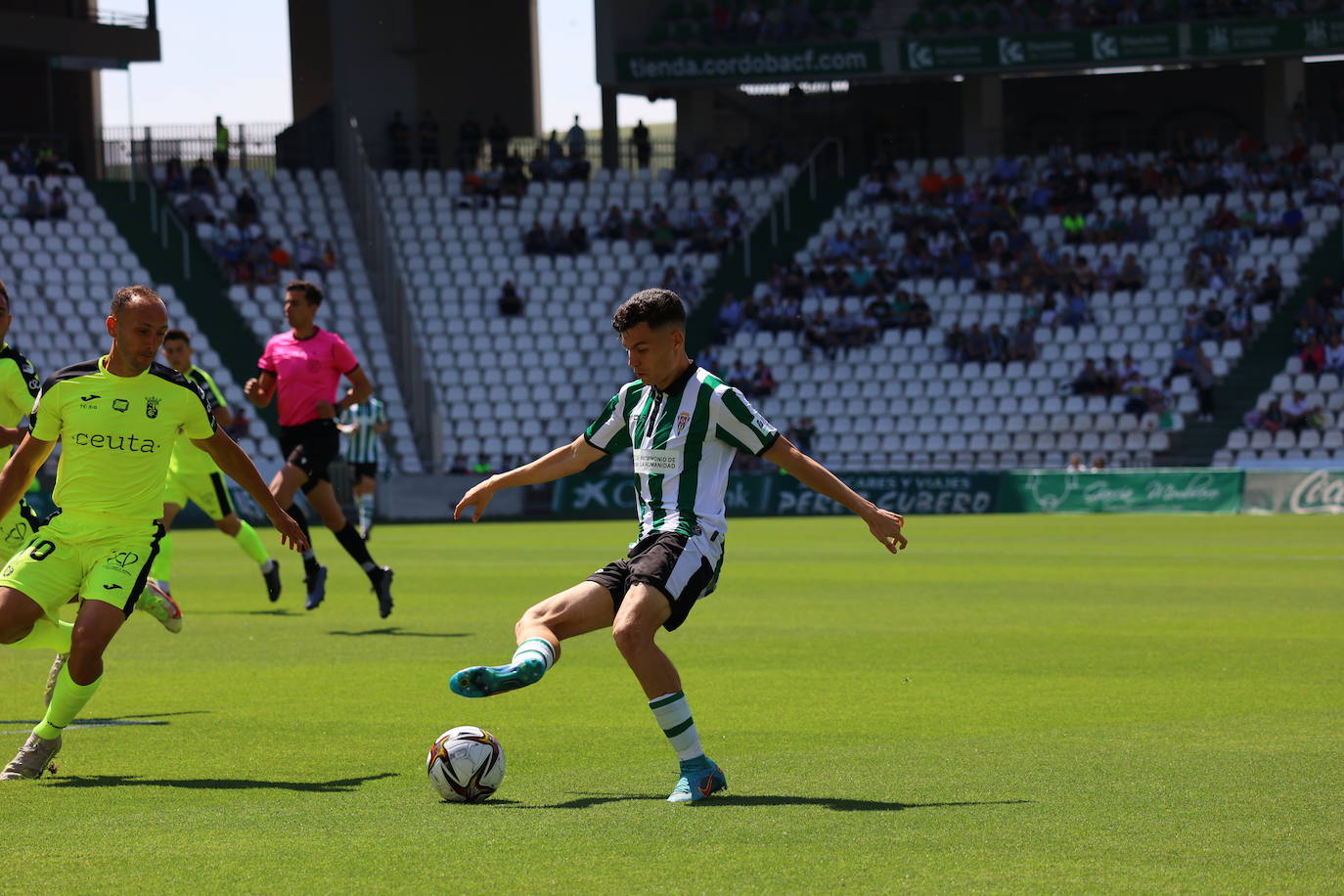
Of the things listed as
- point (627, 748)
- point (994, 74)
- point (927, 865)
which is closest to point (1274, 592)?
point (627, 748)

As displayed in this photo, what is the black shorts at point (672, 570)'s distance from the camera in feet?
21.4

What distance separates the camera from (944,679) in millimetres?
→ 10125

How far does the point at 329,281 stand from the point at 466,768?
34265mm

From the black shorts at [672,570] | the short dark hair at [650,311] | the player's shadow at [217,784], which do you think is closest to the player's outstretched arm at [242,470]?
the player's shadow at [217,784]

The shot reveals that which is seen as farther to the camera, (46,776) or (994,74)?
(994,74)

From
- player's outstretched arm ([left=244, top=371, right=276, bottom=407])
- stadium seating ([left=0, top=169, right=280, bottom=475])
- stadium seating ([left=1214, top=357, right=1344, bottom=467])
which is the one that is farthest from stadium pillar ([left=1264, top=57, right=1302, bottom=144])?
player's outstretched arm ([left=244, top=371, right=276, bottom=407])

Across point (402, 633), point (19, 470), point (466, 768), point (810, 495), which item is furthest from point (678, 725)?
point (810, 495)

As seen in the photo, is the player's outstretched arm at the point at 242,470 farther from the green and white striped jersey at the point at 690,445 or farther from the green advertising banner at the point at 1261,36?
the green advertising banner at the point at 1261,36

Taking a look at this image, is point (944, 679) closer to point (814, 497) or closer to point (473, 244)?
point (814, 497)

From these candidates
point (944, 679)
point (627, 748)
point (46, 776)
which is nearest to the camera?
point (46, 776)

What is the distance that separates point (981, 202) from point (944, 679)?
107ft

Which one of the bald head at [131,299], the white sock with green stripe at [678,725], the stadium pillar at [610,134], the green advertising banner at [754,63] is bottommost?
the white sock with green stripe at [678,725]

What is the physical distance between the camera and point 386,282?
1578 inches

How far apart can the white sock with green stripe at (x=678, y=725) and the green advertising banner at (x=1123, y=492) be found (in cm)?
2710
